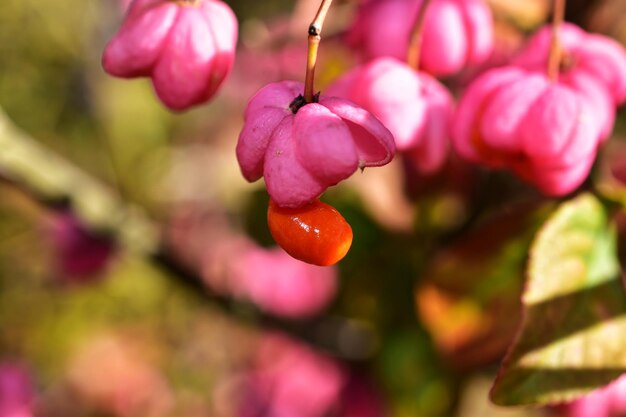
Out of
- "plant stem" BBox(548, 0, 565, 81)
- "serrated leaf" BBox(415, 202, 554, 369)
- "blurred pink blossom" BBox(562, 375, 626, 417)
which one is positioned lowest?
"blurred pink blossom" BBox(562, 375, 626, 417)

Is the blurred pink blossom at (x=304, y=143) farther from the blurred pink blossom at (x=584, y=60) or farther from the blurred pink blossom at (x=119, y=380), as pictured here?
the blurred pink blossom at (x=119, y=380)

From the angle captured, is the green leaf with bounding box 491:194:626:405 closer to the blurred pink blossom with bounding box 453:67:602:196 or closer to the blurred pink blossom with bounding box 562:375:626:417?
the blurred pink blossom with bounding box 453:67:602:196

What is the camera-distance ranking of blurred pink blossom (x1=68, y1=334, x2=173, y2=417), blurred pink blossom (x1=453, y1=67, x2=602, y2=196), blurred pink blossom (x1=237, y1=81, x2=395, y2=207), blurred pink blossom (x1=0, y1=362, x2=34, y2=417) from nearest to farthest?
1. blurred pink blossom (x1=237, y1=81, x2=395, y2=207)
2. blurred pink blossom (x1=453, y1=67, x2=602, y2=196)
3. blurred pink blossom (x1=0, y1=362, x2=34, y2=417)
4. blurred pink blossom (x1=68, y1=334, x2=173, y2=417)

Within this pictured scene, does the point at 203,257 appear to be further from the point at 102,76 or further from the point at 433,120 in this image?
the point at 433,120

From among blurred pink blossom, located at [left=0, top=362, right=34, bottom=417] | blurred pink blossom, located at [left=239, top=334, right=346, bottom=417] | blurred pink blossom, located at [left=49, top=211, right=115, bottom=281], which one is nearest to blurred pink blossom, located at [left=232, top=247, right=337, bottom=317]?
blurred pink blossom, located at [left=239, top=334, right=346, bottom=417]

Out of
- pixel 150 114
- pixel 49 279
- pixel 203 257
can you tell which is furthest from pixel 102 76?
pixel 203 257
